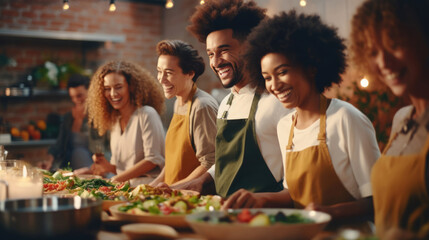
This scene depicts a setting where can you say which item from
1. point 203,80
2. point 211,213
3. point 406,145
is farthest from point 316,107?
point 203,80

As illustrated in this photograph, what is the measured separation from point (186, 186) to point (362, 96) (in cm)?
177

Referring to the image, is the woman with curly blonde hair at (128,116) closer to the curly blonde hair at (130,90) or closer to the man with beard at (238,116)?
the curly blonde hair at (130,90)

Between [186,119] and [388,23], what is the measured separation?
178 cm

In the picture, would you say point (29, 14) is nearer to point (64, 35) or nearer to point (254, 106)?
point (64, 35)

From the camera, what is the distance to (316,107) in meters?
1.91

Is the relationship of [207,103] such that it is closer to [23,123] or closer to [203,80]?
[203,80]

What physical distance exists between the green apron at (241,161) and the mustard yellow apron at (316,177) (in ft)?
1.30

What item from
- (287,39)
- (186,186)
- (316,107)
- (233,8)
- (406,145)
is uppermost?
(233,8)

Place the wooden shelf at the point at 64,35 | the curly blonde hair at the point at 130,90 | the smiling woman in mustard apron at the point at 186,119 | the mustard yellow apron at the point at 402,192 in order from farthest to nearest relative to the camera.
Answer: the wooden shelf at the point at 64,35, the curly blonde hair at the point at 130,90, the smiling woman in mustard apron at the point at 186,119, the mustard yellow apron at the point at 402,192

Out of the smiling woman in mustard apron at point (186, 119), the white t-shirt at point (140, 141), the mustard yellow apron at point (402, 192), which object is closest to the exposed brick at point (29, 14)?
the white t-shirt at point (140, 141)

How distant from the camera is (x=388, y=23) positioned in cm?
141

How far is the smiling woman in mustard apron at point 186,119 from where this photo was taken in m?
2.92

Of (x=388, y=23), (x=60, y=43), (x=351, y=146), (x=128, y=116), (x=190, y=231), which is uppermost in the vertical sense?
(x=60, y=43)

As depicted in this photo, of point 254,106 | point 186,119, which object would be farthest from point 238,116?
point 186,119
